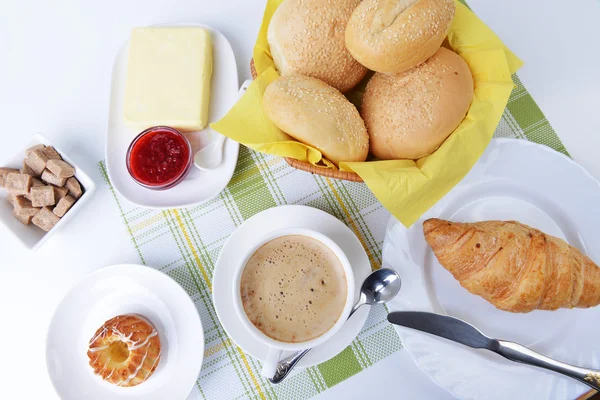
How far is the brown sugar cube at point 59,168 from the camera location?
126cm

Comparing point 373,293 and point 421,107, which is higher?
point 421,107

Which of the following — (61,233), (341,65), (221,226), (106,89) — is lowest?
(61,233)

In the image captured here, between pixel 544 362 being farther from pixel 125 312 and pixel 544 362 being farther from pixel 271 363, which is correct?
pixel 125 312

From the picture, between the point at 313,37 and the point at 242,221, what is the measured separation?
0.55m

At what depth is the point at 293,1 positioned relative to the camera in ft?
3.69

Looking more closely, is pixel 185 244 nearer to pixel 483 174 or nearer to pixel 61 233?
pixel 61 233

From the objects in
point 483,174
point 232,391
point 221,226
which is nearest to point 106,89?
point 221,226

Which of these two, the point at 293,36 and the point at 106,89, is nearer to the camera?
the point at 293,36

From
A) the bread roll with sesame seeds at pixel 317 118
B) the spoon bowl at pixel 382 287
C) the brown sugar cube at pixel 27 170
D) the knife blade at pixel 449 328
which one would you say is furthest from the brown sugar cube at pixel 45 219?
the knife blade at pixel 449 328

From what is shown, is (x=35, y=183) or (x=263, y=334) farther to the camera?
(x=35, y=183)

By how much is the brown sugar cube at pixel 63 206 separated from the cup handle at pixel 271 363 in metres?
0.69

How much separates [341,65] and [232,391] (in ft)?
3.03

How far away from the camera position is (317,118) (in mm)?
1046

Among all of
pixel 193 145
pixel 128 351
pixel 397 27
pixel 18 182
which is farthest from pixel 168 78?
pixel 128 351
